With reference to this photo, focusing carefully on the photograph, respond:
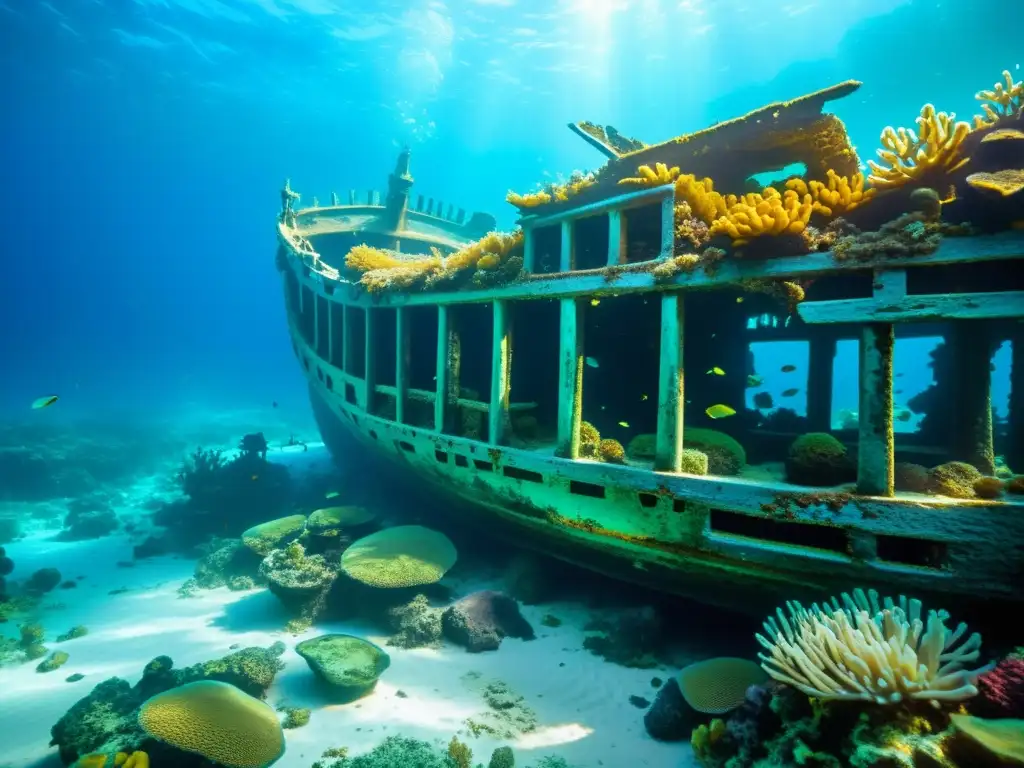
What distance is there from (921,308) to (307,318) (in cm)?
1585

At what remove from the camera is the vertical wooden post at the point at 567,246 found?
704 centimetres

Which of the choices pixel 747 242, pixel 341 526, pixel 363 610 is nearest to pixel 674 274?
pixel 747 242

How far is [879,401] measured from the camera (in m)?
4.53

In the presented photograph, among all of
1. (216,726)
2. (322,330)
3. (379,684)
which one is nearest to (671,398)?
(379,684)

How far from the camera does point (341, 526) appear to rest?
967 centimetres

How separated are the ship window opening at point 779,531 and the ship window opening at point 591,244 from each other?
4266mm

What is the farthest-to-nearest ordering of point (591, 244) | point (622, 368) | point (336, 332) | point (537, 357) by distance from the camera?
point (336, 332), point (537, 357), point (622, 368), point (591, 244)

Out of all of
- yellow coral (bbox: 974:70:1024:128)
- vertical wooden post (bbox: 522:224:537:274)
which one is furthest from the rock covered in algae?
yellow coral (bbox: 974:70:1024:128)

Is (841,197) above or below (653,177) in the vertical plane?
below

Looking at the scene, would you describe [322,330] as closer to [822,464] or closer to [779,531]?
[779,531]

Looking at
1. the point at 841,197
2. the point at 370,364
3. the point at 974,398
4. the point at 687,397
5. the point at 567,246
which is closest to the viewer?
the point at 841,197

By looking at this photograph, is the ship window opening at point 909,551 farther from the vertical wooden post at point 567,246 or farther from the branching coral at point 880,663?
the vertical wooden post at point 567,246

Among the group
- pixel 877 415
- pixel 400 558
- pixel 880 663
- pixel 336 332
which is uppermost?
pixel 336 332

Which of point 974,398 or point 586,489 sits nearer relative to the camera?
point 974,398
